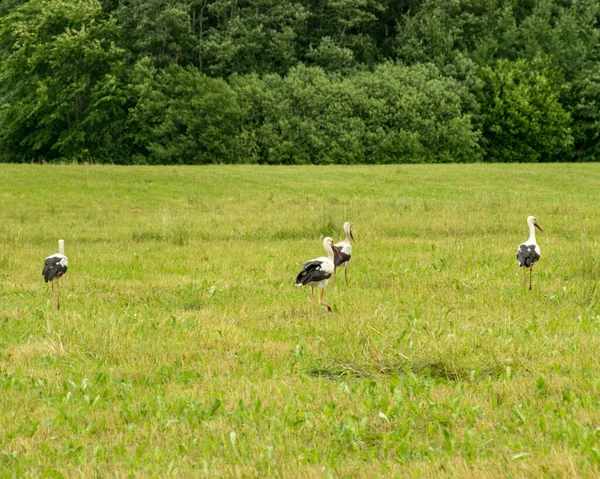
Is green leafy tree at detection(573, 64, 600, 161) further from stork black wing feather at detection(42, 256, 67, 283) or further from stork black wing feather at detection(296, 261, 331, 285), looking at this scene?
stork black wing feather at detection(42, 256, 67, 283)

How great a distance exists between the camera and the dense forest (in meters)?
67.6

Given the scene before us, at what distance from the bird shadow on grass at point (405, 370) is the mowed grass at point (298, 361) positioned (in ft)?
0.08

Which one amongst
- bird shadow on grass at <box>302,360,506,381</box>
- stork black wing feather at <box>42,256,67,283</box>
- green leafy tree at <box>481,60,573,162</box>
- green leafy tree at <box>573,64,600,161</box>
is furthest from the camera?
green leafy tree at <box>573,64,600,161</box>

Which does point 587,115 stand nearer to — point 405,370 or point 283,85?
point 283,85

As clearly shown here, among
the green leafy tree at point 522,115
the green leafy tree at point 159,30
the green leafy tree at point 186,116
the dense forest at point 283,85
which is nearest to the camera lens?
the green leafy tree at point 186,116

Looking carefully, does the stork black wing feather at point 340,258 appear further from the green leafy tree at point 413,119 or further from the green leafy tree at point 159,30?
the green leafy tree at point 159,30

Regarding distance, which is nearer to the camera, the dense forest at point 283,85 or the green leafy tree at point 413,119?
the dense forest at point 283,85

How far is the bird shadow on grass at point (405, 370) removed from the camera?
8672 mm

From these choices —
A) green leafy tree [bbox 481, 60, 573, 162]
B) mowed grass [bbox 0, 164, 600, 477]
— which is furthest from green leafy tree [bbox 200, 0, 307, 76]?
mowed grass [bbox 0, 164, 600, 477]

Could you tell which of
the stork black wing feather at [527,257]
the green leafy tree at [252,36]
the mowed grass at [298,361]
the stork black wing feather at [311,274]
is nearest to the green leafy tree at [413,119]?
the green leafy tree at [252,36]

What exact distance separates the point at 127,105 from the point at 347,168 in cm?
2621

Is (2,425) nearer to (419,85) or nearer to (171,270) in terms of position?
(171,270)

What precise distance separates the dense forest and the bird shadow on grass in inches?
2284

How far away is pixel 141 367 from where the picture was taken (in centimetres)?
934
